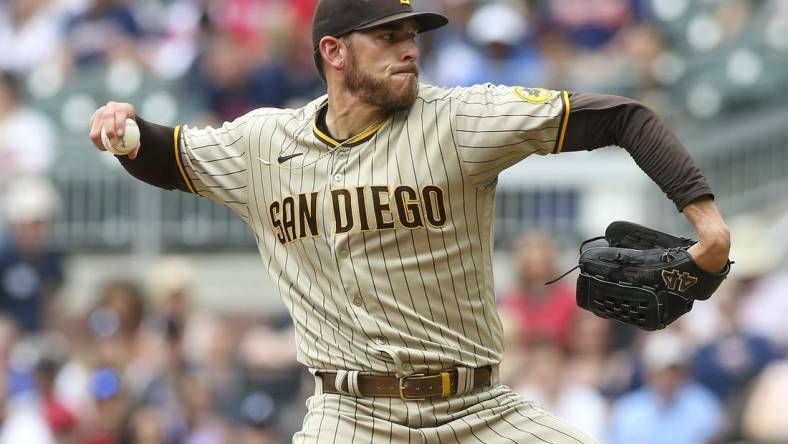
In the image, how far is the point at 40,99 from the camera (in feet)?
40.3

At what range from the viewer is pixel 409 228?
4.96 metres

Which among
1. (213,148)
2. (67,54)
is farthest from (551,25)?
(213,148)

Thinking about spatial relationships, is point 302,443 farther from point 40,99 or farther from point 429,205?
point 40,99

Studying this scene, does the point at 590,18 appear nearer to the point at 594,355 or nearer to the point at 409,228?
the point at 594,355

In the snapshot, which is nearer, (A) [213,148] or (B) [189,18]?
(A) [213,148]

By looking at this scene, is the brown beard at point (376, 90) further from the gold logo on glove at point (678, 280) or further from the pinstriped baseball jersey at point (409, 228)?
the gold logo on glove at point (678, 280)

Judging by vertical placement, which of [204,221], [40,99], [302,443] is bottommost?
[302,443]

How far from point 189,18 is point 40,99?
1608mm

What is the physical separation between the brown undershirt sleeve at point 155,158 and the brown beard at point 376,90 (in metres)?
0.70

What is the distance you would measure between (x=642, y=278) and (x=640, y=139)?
1.50 ft

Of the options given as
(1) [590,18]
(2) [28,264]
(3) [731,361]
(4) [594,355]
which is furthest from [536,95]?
(1) [590,18]

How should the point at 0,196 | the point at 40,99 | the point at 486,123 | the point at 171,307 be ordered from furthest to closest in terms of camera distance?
the point at 40,99
the point at 0,196
the point at 171,307
the point at 486,123

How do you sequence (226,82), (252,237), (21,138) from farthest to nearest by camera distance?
(21,138) → (226,82) → (252,237)

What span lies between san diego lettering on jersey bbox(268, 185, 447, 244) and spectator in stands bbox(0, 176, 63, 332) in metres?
6.19
